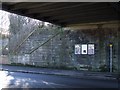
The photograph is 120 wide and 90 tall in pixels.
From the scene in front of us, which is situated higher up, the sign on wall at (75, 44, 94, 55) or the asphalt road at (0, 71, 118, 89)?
the sign on wall at (75, 44, 94, 55)

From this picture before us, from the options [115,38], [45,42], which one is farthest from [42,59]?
[115,38]

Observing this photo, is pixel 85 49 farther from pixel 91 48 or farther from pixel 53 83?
pixel 53 83

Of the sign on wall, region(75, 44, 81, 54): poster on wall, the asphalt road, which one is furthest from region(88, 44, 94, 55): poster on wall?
the asphalt road

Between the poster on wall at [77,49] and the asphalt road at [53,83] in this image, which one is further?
the poster on wall at [77,49]

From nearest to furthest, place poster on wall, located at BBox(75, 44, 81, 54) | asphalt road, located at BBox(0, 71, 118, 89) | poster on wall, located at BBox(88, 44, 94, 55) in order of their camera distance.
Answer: asphalt road, located at BBox(0, 71, 118, 89), poster on wall, located at BBox(88, 44, 94, 55), poster on wall, located at BBox(75, 44, 81, 54)

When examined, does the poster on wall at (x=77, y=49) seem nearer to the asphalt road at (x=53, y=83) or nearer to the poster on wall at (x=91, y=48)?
the poster on wall at (x=91, y=48)

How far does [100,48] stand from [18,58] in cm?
968

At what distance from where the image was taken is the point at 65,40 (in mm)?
25062

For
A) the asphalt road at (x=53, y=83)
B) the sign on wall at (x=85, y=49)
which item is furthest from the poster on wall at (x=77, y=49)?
the asphalt road at (x=53, y=83)

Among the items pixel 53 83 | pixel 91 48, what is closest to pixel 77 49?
pixel 91 48

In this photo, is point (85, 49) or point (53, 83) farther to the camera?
point (85, 49)

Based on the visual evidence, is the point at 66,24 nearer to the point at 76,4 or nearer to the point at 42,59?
the point at 42,59

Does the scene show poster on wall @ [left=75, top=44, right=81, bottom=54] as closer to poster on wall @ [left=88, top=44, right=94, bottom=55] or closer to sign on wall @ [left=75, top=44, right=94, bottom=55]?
sign on wall @ [left=75, top=44, right=94, bottom=55]

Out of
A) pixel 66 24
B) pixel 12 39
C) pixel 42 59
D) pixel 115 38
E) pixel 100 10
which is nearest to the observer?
pixel 100 10
